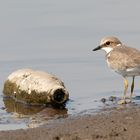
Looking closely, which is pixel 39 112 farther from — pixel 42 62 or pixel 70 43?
pixel 70 43

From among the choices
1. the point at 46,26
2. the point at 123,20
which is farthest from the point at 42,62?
the point at 123,20

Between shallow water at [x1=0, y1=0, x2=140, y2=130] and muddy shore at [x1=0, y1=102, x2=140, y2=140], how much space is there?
0.65m

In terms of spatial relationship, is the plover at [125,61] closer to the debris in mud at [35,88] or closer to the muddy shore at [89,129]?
the debris in mud at [35,88]

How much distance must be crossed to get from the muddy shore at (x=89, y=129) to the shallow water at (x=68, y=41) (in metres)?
0.65

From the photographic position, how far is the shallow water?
11.0 meters

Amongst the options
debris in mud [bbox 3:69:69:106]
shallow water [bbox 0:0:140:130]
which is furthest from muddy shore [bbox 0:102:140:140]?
Result: debris in mud [bbox 3:69:69:106]

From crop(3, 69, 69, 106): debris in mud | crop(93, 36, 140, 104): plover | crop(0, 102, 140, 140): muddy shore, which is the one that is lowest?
crop(0, 102, 140, 140): muddy shore

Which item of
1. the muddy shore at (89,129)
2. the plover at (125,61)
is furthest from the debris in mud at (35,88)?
the muddy shore at (89,129)

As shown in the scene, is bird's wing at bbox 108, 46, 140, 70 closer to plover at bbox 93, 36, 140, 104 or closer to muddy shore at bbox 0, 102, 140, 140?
plover at bbox 93, 36, 140, 104

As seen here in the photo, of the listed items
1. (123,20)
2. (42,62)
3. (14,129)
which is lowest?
(14,129)

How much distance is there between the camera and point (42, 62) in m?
12.6

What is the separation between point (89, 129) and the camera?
25.6 feet

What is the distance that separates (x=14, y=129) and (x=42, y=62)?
4.37m

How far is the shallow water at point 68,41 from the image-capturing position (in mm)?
10953
